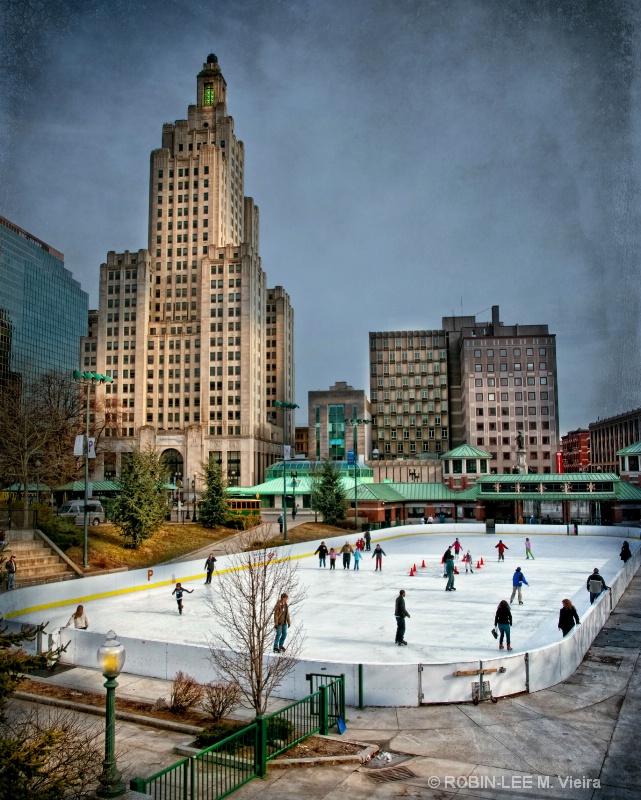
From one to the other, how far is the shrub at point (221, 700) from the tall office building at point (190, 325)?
8781cm

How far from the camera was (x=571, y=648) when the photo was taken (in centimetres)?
1728

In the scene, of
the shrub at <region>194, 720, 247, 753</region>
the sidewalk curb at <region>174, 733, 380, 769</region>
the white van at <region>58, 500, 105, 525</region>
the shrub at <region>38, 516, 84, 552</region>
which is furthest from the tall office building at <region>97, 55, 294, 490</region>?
the sidewalk curb at <region>174, 733, 380, 769</region>

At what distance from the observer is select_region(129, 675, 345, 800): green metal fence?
9852 mm

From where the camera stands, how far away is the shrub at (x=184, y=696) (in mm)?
14375

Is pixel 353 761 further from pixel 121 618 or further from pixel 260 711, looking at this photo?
pixel 121 618

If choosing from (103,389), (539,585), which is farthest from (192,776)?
(103,389)

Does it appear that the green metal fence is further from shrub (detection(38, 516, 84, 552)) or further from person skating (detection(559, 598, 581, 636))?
shrub (detection(38, 516, 84, 552))

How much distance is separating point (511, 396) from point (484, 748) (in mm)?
108309

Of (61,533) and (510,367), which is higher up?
(510,367)

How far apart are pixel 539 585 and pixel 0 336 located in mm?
133992

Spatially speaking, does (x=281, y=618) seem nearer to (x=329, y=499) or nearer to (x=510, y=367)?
(x=329, y=499)

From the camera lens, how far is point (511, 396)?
11606 centimetres

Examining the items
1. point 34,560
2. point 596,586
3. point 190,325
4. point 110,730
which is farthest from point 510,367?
point 110,730

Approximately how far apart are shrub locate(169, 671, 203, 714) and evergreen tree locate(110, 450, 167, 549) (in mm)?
26495
